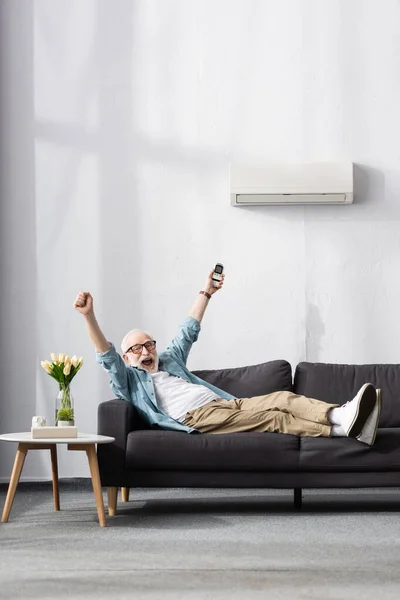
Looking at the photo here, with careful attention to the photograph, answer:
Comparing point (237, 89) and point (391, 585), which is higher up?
point (237, 89)

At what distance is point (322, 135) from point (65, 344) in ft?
6.67

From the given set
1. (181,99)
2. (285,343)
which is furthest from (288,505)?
(181,99)

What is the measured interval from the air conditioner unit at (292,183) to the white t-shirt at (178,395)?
1.35m

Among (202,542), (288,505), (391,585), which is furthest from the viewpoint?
(288,505)

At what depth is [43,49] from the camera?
549cm

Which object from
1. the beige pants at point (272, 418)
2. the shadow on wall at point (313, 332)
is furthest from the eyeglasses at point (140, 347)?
the shadow on wall at point (313, 332)

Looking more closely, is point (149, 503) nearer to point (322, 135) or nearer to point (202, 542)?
point (202, 542)

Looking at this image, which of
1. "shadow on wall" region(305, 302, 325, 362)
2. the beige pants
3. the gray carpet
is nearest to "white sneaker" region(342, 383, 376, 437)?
the beige pants

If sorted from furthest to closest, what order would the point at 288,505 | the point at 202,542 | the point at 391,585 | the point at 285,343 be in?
the point at 285,343 → the point at 288,505 → the point at 202,542 → the point at 391,585

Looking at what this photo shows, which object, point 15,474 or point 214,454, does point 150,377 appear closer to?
point 214,454

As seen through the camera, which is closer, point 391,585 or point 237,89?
point 391,585

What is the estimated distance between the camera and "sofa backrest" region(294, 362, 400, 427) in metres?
4.68

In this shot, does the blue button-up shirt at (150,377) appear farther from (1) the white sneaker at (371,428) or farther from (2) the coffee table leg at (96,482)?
(1) the white sneaker at (371,428)

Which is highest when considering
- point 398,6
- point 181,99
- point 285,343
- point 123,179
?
point 398,6
